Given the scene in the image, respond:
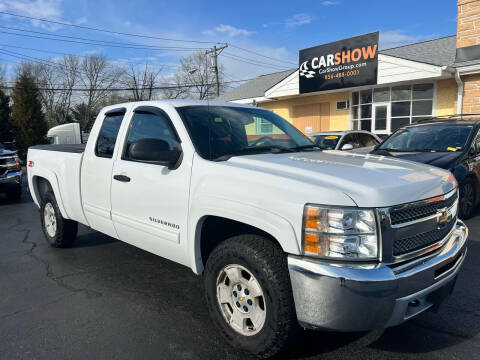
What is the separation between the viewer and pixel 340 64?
51.0ft

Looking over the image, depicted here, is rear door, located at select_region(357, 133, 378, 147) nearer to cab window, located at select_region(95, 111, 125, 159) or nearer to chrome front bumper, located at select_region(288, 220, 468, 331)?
cab window, located at select_region(95, 111, 125, 159)

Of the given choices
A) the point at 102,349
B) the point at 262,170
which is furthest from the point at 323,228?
the point at 102,349

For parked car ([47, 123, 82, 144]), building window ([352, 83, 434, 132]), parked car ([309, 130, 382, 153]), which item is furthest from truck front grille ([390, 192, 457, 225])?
parked car ([47, 123, 82, 144])

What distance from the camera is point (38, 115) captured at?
27703 millimetres

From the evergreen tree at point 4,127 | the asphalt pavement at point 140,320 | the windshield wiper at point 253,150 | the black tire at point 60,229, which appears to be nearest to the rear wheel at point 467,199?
the asphalt pavement at point 140,320

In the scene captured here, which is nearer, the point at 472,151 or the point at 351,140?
the point at 472,151

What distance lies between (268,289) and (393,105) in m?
14.9

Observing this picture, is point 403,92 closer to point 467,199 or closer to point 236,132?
point 467,199

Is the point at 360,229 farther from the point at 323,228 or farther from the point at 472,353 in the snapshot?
the point at 472,353

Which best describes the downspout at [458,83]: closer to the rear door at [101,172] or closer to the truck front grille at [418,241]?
the truck front grille at [418,241]

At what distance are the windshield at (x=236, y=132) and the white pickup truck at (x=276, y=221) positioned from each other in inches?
0.6

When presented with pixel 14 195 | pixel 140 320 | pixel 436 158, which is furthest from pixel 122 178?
pixel 14 195

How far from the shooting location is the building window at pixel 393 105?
1456cm

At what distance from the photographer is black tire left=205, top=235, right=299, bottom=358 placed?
2314 mm
